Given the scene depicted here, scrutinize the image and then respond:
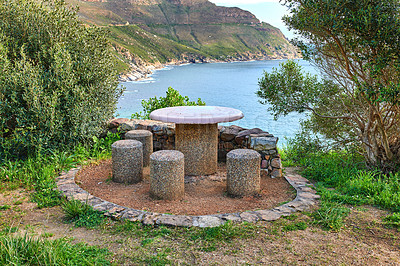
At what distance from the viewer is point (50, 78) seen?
711 centimetres

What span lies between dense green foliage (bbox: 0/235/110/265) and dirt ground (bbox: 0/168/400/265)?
25 cm

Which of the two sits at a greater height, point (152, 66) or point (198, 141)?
point (152, 66)

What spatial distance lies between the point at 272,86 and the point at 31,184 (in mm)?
5841

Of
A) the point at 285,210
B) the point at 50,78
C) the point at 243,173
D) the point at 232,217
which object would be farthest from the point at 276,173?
the point at 50,78

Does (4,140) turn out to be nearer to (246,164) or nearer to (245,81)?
(246,164)

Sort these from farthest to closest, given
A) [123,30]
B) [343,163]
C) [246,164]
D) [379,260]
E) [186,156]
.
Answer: [123,30]
[343,163]
[186,156]
[246,164]
[379,260]

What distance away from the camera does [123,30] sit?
108 m

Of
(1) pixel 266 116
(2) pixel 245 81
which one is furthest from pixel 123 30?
(1) pixel 266 116

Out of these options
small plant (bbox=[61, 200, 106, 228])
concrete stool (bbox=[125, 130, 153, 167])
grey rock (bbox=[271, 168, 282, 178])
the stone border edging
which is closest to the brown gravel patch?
grey rock (bbox=[271, 168, 282, 178])

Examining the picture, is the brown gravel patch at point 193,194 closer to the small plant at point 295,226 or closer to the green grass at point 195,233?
the green grass at point 195,233

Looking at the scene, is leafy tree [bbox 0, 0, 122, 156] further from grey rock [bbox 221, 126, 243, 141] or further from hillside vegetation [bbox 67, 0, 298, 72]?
hillside vegetation [bbox 67, 0, 298, 72]

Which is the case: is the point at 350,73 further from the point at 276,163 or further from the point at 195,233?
the point at 195,233

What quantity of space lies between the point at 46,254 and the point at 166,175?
2.32 meters

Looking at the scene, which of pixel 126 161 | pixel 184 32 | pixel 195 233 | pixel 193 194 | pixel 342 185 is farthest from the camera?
pixel 184 32
